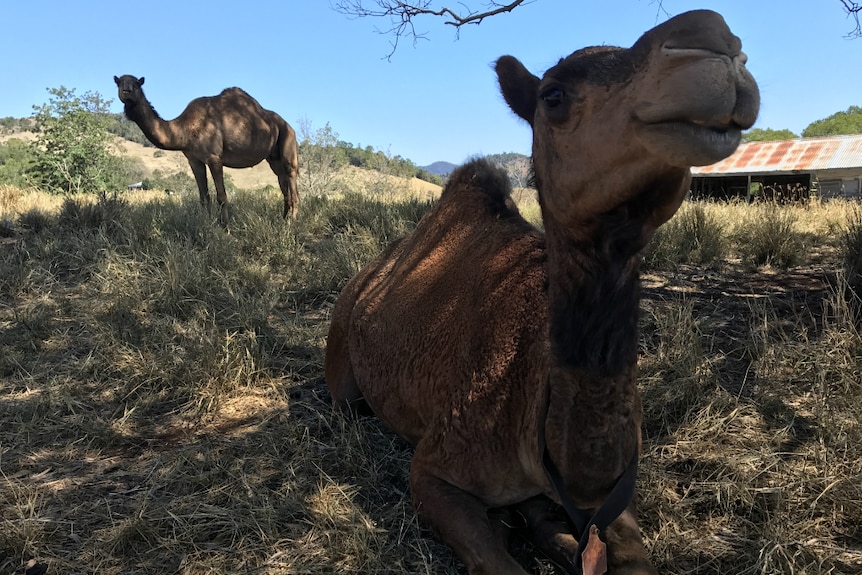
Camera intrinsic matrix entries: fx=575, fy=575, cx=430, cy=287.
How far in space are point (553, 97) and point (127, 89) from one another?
9252 mm

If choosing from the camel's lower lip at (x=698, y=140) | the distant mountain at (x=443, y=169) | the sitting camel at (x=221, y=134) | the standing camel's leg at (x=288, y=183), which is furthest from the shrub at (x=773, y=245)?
the standing camel's leg at (x=288, y=183)

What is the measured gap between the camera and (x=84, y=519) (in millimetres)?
2701

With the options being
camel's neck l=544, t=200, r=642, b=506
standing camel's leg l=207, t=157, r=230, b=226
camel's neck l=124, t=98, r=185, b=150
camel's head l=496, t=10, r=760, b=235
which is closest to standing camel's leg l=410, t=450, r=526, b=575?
camel's neck l=544, t=200, r=642, b=506

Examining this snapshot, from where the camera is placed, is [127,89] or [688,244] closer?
[688,244]

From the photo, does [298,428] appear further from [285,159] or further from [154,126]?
[285,159]

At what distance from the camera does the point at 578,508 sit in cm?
193

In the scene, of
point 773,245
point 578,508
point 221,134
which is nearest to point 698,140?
point 578,508

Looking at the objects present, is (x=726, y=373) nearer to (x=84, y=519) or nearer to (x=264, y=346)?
(x=264, y=346)

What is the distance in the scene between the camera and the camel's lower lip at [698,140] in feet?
4.25

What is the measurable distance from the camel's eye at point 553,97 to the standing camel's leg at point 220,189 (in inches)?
301

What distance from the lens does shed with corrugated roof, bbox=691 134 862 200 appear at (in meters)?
23.8

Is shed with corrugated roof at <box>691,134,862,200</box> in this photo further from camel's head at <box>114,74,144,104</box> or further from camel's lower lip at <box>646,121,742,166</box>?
camel's lower lip at <box>646,121,742,166</box>

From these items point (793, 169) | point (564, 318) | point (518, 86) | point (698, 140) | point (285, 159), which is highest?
point (793, 169)

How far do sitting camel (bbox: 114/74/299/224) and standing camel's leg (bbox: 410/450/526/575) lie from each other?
725cm
